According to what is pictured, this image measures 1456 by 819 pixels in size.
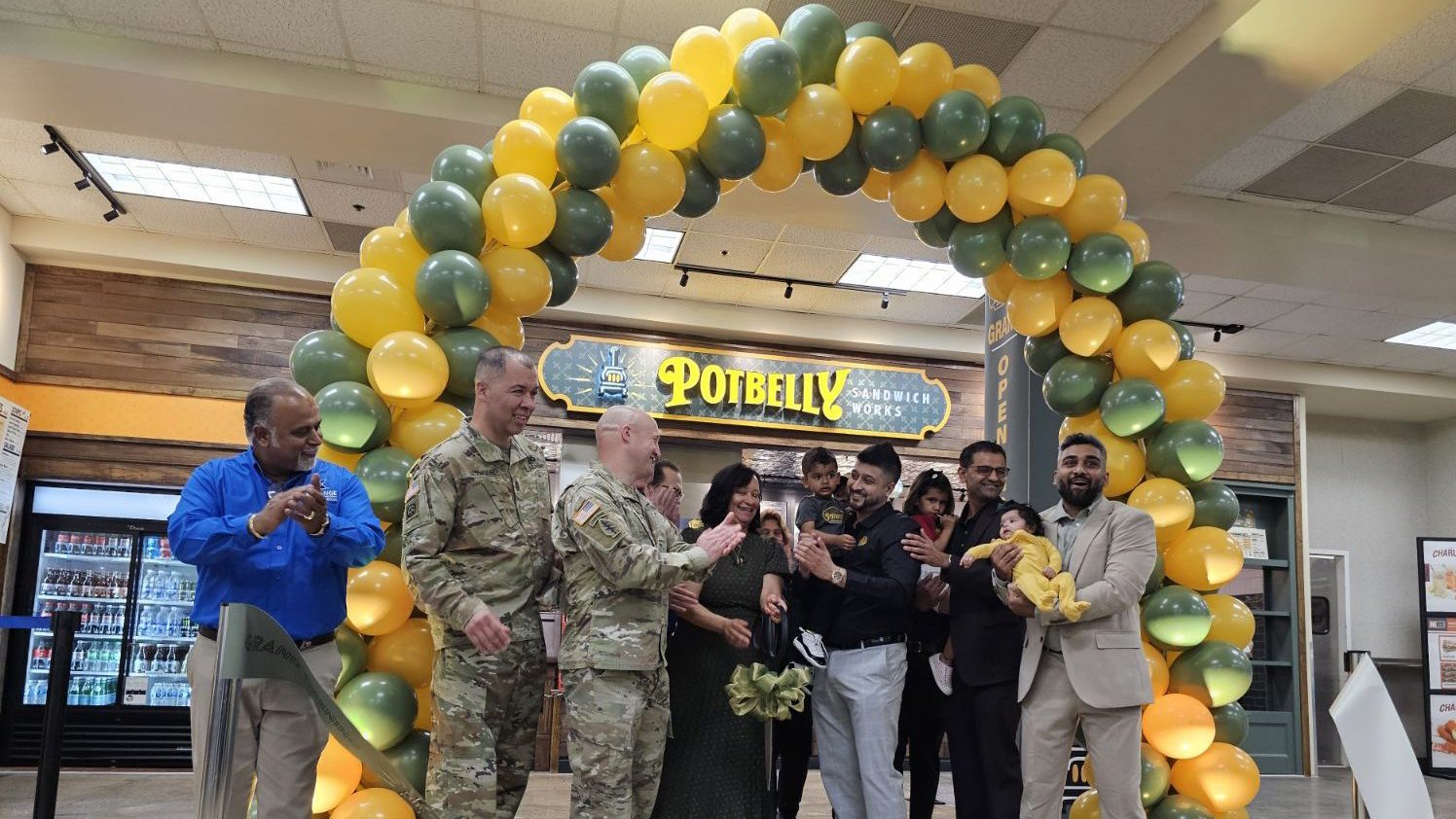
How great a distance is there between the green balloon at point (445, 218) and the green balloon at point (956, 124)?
1779 millimetres

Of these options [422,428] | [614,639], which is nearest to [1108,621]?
[614,639]

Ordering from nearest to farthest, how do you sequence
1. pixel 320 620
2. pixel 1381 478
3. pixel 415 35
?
pixel 320 620 → pixel 415 35 → pixel 1381 478

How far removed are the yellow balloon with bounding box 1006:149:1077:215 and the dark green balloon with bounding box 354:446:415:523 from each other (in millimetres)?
2547

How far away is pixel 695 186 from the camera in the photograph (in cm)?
407

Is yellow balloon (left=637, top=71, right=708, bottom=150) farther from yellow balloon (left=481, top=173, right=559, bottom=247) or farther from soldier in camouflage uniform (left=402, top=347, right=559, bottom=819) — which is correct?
soldier in camouflage uniform (left=402, top=347, right=559, bottom=819)

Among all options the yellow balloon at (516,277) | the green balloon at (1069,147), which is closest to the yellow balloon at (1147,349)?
the green balloon at (1069,147)

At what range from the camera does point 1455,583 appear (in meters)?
9.45

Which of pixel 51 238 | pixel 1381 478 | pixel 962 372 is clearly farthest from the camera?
pixel 1381 478

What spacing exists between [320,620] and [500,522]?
541mm

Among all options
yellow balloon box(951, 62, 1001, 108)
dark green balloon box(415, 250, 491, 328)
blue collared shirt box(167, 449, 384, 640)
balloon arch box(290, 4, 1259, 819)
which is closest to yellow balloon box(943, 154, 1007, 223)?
balloon arch box(290, 4, 1259, 819)

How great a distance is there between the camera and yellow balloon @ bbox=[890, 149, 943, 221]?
4.23 meters

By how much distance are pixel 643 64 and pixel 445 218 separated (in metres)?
1.00

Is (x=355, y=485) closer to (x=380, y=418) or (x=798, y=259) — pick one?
(x=380, y=418)

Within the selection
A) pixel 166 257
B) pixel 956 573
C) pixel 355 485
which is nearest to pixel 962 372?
pixel 956 573
